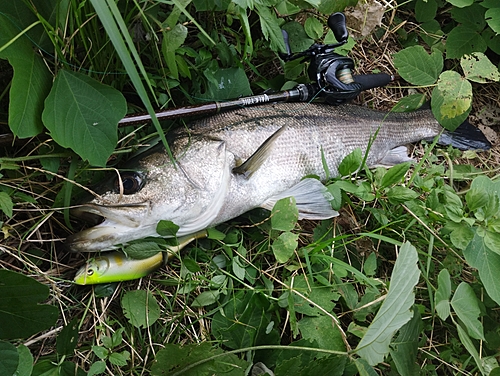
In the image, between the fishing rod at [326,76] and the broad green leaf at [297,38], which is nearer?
the fishing rod at [326,76]

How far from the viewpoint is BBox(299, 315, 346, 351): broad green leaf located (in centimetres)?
224

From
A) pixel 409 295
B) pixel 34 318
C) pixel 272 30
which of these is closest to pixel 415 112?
pixel 272 30

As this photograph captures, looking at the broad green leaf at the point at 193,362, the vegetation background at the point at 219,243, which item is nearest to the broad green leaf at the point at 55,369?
the vegetation background at the point at 219,243

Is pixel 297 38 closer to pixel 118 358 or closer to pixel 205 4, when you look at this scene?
pixel 205 4

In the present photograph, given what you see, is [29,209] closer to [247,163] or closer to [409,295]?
[247,163]

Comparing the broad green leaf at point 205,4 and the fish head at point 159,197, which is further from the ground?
the broad green leaf at point 205,4

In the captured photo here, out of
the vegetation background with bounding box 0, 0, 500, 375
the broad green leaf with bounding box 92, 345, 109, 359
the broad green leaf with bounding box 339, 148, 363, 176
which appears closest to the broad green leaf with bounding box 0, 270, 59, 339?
the vegetation background with bounding box 0, 0, 500, 375

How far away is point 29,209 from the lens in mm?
2260

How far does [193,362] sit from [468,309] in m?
1.46

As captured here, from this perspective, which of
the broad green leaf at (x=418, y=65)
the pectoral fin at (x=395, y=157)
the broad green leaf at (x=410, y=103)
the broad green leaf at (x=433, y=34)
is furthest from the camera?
the broad green leaf at (x=433, y=34)

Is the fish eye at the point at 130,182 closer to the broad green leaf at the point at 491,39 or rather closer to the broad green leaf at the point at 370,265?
the broad green leaf at the point at 370,265

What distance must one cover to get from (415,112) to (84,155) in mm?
2324

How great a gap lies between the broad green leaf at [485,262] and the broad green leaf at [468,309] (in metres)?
0.10

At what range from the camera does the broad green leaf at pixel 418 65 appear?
3.00 meters
